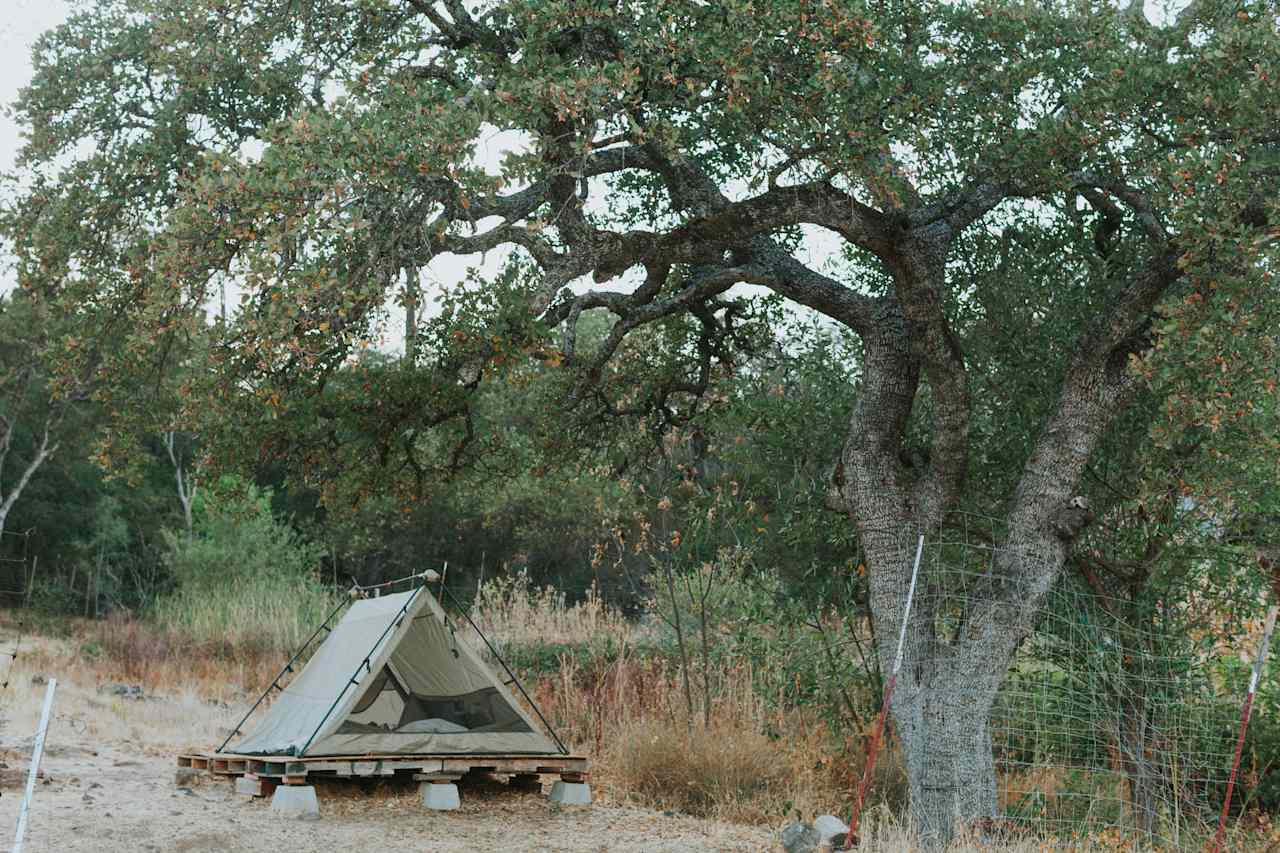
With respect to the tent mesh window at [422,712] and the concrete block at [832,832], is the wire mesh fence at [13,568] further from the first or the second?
the concrete block at [832,832]

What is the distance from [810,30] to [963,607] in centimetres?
372

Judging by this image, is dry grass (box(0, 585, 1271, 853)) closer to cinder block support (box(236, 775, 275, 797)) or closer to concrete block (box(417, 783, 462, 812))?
concrete block (box(417, 783, 462, 812))

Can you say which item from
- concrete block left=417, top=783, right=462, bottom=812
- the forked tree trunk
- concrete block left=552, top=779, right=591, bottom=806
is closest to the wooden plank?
concrete block left=417, top=783, right=462, bottom=812

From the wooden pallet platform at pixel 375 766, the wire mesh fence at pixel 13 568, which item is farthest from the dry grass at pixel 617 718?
the wire mesh fence at pixel 13 568

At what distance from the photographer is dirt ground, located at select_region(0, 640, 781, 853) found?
277 inches

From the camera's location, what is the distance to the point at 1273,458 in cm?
646

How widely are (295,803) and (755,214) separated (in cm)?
470

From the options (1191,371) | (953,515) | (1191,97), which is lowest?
(953,515)

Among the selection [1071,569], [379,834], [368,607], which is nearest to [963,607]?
[1071,569]

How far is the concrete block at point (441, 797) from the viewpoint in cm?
836

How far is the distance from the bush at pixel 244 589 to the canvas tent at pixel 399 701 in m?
3.25

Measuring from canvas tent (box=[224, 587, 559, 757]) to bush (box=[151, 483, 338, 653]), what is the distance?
3.25m

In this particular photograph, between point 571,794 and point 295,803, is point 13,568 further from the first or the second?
point 571,794

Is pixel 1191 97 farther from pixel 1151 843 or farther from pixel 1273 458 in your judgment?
pixel 1151 843
